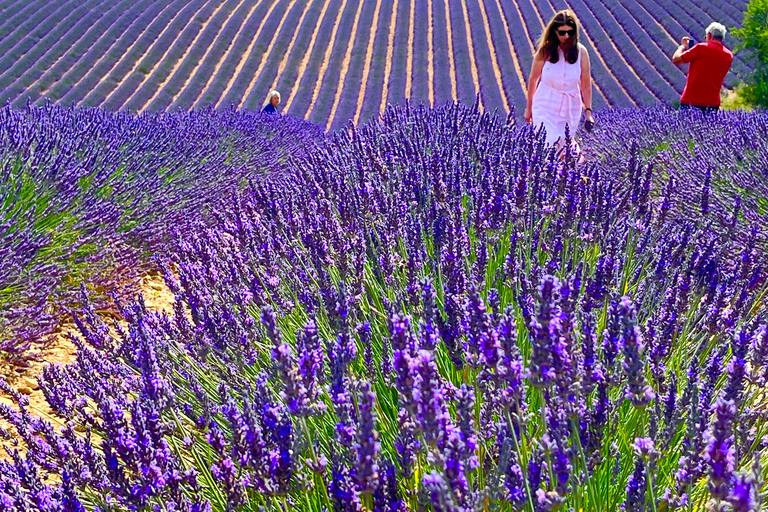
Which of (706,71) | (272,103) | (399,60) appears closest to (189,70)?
(399,60)

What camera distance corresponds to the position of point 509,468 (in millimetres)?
1161

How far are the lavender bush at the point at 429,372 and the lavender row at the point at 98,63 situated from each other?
14833 millimetres

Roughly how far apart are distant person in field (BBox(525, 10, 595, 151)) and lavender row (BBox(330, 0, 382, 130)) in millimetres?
9895

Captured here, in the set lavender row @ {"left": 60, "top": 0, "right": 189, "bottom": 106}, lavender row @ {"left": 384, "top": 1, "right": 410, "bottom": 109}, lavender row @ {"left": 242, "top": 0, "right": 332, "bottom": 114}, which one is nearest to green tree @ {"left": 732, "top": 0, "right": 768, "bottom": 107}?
lavender row @ {"left": 384, "top": 1, "right": 410, "bottom": 109}

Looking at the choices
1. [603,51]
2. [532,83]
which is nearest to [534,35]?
[603,51]

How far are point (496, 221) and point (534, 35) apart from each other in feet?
67.3

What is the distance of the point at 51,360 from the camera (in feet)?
10.00

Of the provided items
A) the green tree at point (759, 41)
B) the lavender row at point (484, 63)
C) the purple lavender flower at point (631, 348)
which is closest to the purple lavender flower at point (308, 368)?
the purple lavender flower at point (631, 348)

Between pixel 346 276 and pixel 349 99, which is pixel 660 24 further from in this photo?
pixel 346 276

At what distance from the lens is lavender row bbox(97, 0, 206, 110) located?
52.5 ft

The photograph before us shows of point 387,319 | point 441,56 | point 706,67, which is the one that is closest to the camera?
point 387,319

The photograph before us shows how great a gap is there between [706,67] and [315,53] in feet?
56.2

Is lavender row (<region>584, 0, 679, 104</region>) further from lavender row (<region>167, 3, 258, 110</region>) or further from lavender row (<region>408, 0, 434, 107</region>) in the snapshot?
Result: lavender row (<region>167, 3, 258, 110</region>)

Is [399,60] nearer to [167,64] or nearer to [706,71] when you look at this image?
[167,64]
